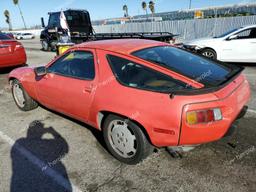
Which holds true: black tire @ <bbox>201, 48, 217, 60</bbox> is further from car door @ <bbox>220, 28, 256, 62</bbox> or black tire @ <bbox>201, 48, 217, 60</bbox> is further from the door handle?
the door handle

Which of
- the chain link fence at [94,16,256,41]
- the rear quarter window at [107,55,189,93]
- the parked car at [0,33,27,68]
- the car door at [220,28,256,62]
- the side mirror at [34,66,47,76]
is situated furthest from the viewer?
the chain link fence at [94,16,256,41]

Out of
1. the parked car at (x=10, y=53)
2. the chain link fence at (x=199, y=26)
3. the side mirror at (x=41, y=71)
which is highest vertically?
the side mirror at (x=41, y=71)

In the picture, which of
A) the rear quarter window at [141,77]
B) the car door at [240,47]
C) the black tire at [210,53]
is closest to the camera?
the rear quarter window at [141,77]

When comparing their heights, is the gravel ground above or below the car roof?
below

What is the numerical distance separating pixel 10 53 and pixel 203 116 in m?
8.37

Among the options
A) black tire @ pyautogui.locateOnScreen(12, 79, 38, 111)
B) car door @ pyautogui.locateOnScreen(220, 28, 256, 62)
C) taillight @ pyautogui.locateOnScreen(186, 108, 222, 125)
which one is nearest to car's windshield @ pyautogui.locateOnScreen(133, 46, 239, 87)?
taillight @ pyautogui.locateOnScreen(186, 108, 222, 125)

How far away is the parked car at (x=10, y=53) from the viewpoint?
8812 millimetres

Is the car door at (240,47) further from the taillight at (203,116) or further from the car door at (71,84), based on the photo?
the taillight at (203,116)

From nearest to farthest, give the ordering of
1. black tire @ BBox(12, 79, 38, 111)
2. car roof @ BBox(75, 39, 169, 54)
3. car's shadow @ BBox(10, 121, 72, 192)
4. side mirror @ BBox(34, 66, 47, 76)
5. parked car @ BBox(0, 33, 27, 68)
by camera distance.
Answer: car's shadow @ BBox(10, 121, 72, 192) → car roof @ BBox(75, 39, 169, 54) → side mirror @ BBox(34, 66, 47, 76) → black tire @ BBox(12, 79, 38, 111) → parked car @ BBox(0, 33, 27, 68)

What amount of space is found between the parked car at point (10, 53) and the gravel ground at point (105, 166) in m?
5.57

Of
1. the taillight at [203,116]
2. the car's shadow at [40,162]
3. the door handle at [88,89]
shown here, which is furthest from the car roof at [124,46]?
the car's shadow at [40,162]

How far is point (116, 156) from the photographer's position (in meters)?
3.29

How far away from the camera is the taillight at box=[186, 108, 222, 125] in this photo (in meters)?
2.54

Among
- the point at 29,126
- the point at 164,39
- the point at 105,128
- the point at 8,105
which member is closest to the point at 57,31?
the point at 164,39
